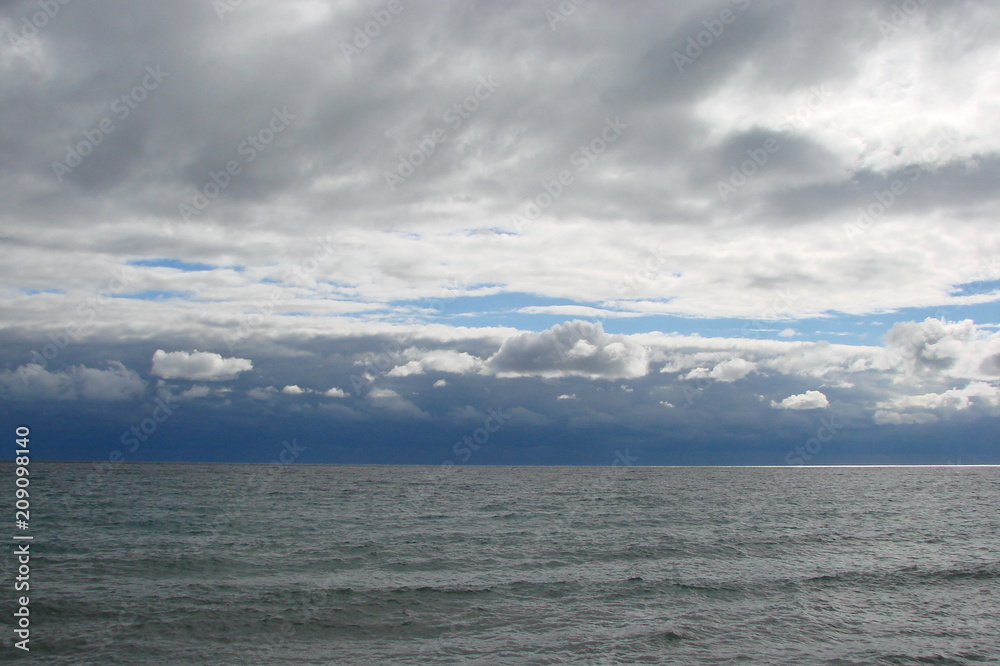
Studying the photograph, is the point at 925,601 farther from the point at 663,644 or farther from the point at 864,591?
the point at 663,644

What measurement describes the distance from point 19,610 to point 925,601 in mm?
38411

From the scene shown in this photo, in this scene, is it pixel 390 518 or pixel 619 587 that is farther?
pixel 390 518

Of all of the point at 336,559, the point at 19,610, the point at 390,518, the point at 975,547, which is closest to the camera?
the point at 19,610

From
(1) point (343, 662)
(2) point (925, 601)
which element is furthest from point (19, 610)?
(2) point (925, 601)

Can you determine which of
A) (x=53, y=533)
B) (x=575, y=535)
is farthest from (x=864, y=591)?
(x=53, y=533)

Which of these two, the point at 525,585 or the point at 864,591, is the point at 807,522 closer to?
the point at 864,591

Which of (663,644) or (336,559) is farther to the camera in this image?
(336,559)

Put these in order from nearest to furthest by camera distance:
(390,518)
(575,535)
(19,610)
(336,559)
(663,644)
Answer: (663,644), (19,610), (336,559), (575,535), (390,518)

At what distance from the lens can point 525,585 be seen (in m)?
31.6

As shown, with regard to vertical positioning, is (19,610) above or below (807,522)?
above

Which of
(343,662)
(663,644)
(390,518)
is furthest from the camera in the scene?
(390,518)

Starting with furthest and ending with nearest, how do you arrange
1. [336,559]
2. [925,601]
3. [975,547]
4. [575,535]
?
1. [575,535]
2. [975,547]
3. [336,559]
4. [925,601]

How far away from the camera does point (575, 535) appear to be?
164ft

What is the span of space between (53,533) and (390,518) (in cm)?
2682
